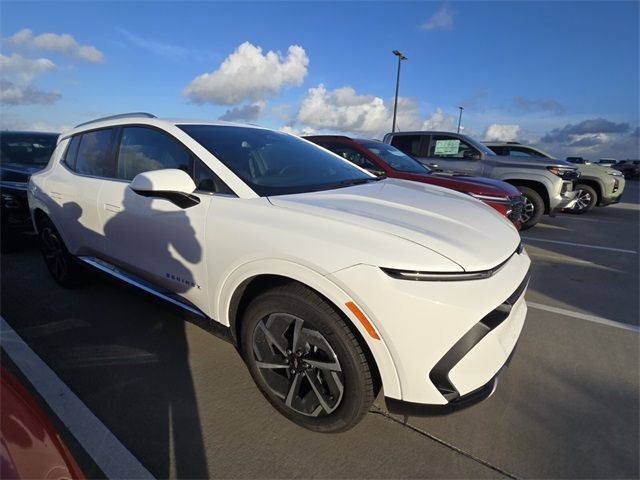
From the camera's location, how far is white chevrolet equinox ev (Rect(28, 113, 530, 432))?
Answer: 160cm

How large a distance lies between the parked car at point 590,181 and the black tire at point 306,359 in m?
9.81

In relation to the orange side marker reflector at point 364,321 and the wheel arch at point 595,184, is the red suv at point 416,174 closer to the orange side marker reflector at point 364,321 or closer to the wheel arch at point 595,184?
the orange side marker reflector at point 364,321

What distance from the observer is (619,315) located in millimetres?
3504

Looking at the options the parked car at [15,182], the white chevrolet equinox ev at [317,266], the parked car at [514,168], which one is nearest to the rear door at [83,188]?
the white chevrolet equinox ev at [317,266]

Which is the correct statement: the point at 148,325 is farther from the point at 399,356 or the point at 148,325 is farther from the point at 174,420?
the point at 399,356

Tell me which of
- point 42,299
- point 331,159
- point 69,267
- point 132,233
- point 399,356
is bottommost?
point 42,299

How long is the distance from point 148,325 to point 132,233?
34.6 inches

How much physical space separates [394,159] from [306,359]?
4.52 metres

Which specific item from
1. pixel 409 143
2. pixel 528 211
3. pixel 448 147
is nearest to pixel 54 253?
pixel 409 143

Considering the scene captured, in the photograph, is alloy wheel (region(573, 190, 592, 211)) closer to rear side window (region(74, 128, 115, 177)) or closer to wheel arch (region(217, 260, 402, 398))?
wheel arch (region(217, 260, 402, 398))

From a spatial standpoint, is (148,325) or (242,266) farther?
(148,325)

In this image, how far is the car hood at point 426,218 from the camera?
170 centimetres

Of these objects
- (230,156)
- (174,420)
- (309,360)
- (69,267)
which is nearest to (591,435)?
(309,360)

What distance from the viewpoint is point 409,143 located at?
8.27 metres
